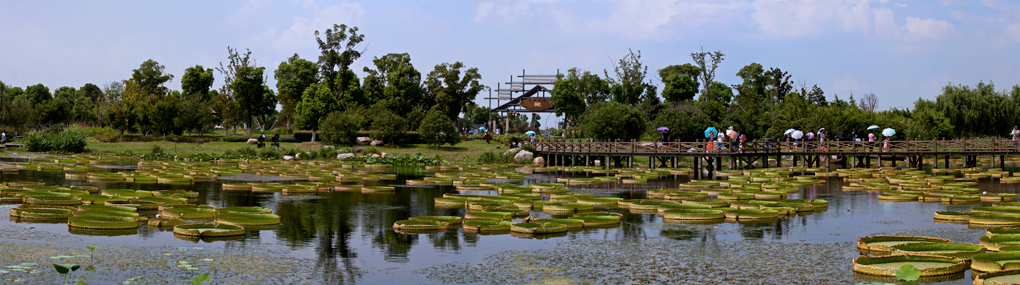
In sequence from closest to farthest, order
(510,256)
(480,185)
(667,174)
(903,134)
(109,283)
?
(109,283) < (510,256) < (480,185) < (667,174) < (903,134)

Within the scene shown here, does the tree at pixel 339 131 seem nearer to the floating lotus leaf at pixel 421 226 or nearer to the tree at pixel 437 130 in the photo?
the tree at pixel 437 130

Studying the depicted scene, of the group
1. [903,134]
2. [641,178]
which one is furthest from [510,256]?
[903,134]

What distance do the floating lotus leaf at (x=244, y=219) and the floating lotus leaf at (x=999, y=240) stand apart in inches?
546

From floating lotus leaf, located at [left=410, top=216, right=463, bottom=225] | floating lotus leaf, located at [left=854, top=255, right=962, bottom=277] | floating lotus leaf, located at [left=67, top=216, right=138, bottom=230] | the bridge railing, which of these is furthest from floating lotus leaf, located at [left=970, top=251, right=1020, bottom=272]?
the bridge railing

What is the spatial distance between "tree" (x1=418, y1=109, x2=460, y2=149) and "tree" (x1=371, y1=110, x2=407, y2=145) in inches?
101

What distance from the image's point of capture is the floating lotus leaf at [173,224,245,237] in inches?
562

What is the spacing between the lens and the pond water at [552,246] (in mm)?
11422

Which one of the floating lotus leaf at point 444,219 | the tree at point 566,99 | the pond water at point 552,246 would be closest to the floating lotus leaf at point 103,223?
the pond water at point 552,246

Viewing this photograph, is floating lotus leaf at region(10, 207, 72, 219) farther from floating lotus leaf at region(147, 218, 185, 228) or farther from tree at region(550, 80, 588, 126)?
tree at region(550, 80, 588, 126)

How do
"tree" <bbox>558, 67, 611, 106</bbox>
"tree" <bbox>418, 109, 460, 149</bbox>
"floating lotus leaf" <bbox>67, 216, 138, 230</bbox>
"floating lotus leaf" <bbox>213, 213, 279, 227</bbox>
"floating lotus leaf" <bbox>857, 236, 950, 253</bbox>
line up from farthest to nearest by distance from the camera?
"tree" <bbox>558, 67, 611, 106</bbox>
"tree" <bbox>418, 109, 460, 149</bbox>
"floating lotus leaf" <bbox>213, 213, 279, 227</bbox>
"floating lotus leaf" <bbox>67, 216, 138, 230</bbox>
"floating lotus leaf" <bbox>857, 236, 950, 253</bbox>

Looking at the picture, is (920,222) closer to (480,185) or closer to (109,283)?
(480,185)

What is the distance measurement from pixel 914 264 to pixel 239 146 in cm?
5074

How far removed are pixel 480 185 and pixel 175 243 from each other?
47.3 ft

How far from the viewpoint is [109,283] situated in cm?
1042
